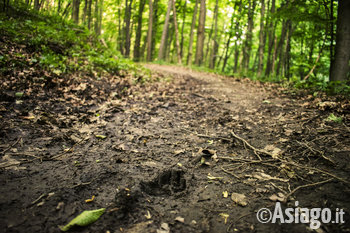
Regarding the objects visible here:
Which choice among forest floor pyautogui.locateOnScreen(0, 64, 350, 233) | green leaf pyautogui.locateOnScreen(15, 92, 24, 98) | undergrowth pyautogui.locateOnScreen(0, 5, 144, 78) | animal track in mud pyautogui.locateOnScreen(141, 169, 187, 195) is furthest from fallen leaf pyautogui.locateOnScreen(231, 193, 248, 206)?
undergrowth pyautogui.locateOnScreen(0, 5, 144, 78)

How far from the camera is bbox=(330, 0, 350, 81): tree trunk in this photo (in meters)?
4.74

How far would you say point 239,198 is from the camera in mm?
1702

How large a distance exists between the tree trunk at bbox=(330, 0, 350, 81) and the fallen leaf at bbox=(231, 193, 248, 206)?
17.4 ft

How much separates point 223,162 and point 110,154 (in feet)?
4.53

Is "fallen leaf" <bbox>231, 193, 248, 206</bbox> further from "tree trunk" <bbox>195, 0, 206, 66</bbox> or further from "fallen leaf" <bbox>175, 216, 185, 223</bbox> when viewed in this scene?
"tree trunk" <bbox>195, 0, 206, 66</bbox>

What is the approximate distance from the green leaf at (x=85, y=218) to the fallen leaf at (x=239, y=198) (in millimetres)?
1113

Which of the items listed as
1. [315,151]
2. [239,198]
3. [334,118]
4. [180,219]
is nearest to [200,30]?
[334,118]

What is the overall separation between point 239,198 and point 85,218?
1270 millimetres

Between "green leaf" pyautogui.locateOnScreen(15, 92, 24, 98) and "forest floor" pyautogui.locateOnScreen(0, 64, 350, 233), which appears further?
"green leaf" pyautogui.locateOnScreen(15, 92, 24, 98)

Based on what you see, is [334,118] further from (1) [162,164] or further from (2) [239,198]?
(1) [162,164]

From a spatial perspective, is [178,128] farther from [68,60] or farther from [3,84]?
[68,60]

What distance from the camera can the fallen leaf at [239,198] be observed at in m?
1.65

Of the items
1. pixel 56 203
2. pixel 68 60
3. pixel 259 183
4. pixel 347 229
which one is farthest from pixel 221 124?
pixel 68 60

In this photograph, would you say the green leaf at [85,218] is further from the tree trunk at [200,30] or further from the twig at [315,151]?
the tree trunk at [200,30]
